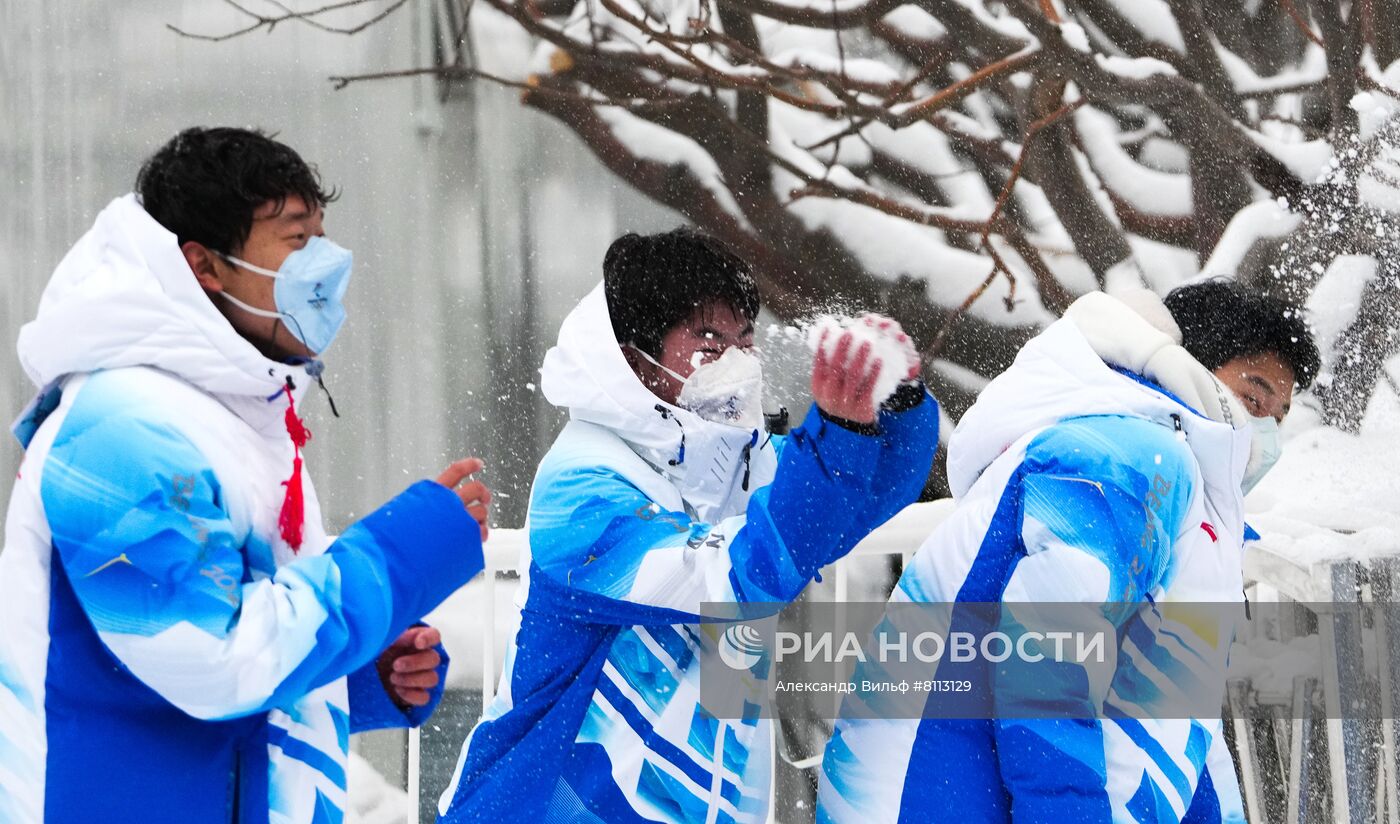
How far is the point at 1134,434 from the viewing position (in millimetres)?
1721

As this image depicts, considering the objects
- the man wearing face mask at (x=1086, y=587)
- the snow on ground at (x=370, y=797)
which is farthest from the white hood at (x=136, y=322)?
the snow on ground at (x=370, y=797)

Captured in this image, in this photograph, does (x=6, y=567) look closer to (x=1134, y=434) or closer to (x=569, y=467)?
(x=569, y=467)

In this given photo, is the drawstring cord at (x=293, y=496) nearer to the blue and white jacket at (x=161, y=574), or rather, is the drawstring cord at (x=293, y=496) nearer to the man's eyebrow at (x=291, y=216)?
the blue and white jacket at (x=161, y=574)

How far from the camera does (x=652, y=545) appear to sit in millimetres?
1564

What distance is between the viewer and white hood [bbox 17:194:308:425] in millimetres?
1291

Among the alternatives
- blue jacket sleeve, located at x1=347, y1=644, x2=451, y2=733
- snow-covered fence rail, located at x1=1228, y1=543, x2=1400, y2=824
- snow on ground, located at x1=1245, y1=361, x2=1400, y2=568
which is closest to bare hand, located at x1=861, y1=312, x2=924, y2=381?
blue jacket sleeve, located at x1=347, y1=644, x2=451, y2=733

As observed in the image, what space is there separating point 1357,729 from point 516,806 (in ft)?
6.34

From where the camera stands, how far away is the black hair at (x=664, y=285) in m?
1.74

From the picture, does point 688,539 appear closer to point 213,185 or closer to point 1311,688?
point 213,185

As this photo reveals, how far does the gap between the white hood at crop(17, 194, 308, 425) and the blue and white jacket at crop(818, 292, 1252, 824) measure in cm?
89

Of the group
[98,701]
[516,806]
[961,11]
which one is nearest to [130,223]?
[98,701]

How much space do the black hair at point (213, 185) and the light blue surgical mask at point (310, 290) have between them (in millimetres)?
36

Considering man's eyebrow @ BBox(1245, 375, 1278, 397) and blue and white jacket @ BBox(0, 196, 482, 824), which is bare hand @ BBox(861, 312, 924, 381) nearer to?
blue and white jacket @ BBox(0, 196, 482, 824)

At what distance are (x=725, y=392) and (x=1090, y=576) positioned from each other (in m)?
0.49
